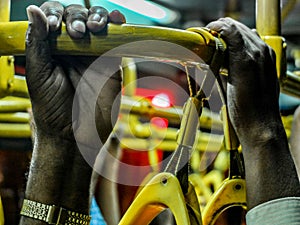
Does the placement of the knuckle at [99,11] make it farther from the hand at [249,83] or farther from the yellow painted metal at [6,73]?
the yellow painted metal at [6,73]

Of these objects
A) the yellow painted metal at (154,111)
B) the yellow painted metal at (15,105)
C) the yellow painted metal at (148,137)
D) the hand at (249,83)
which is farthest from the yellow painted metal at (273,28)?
the yellow painted metal at (148,137)

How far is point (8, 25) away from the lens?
885mm

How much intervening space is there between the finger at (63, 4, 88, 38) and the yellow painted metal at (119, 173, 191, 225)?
0.23 meters

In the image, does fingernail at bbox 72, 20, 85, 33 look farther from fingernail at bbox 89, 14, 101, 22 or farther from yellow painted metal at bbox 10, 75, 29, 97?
yellow painted metal at bbox 10, 75, 29, 97

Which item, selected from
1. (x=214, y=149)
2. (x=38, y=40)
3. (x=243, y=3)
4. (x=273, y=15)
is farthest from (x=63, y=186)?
(x=243, y=3)

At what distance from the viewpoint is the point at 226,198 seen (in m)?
1.06

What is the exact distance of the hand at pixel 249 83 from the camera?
3.08 feet

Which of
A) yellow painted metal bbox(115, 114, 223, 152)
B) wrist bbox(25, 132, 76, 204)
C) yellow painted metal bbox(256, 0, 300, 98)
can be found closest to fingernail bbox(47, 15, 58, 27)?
wrist bbox(25, 132, 76, 204)

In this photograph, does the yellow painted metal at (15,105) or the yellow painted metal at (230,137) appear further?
the yellow painted metal at (15,105)

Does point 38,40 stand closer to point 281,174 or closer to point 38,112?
point 38,112

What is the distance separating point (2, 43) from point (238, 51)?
0.33 meters

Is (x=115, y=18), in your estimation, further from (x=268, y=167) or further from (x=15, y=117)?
(x=15, y=117)

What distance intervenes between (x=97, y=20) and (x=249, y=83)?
241 millimetres

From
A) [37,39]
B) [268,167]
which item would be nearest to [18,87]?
[37,39]
